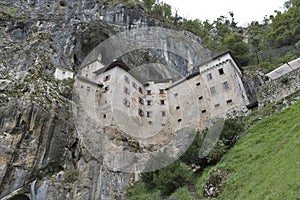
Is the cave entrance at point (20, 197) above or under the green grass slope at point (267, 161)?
above

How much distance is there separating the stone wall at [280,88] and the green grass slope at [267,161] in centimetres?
279

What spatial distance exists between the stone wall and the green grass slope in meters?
2.79

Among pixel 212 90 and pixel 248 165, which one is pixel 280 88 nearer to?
pixel 248 165

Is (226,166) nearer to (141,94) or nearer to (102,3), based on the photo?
(141,94)

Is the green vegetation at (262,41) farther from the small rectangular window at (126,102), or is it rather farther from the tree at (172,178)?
the tree at (172,178)

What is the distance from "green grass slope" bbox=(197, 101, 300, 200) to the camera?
11.5 m

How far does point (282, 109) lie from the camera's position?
21.5 m

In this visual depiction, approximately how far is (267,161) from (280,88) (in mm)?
10339

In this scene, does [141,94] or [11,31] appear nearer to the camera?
[141,94]

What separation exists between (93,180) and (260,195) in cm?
1989

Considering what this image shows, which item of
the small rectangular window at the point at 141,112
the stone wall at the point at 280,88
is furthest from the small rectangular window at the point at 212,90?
the stone wall at the point at 280,88

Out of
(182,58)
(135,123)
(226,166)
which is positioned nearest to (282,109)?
(226,166)

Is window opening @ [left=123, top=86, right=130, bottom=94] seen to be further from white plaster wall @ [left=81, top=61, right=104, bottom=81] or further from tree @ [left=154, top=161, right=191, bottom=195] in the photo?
tree @ [left=154, top=161, right=191, bottom=195]

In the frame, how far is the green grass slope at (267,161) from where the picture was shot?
11508 millimetres
